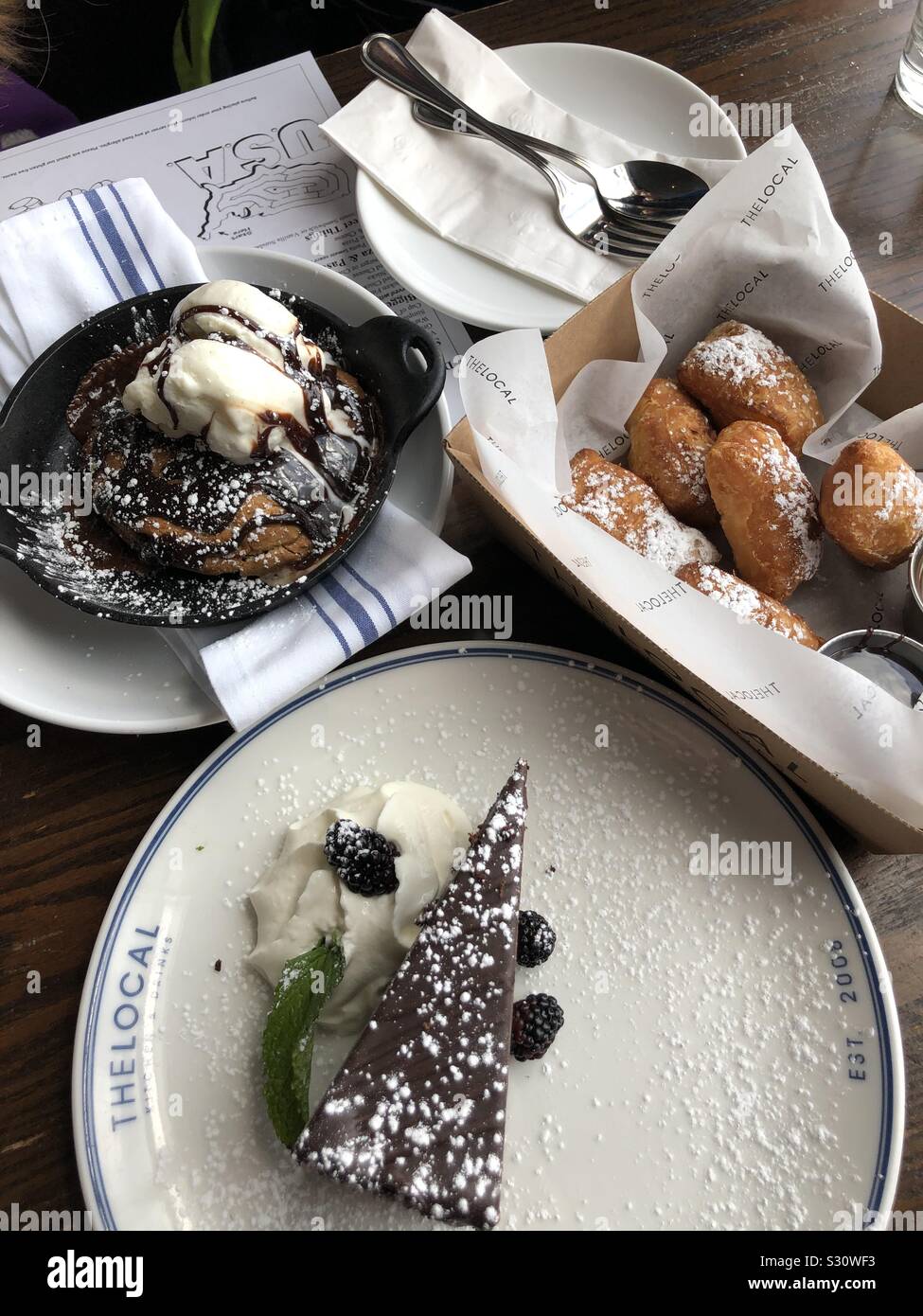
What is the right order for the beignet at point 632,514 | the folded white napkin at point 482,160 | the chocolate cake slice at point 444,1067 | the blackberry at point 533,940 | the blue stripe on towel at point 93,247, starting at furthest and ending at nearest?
the folded white napkin at point 482,160 → the blue stripe on towel at point 93,247 → the beignet at point 632,514 → the blackberry at point 533,940 → the chocolate cake slice at point 444,1067

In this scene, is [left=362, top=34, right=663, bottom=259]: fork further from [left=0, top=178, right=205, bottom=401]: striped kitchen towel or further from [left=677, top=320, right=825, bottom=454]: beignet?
[left=0, top=178, right=205, bottom=401]: striped kitchen towel

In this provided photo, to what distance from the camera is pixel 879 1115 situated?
94cm

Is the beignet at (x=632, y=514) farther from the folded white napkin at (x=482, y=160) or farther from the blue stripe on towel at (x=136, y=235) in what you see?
the blue stripe on towel at (x=136, y=235)

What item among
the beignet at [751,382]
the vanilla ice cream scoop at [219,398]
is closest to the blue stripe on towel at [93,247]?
the vanilla ice cream scoop at [219,398]

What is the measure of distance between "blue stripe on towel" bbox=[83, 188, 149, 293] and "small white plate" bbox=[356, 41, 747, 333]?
1.02 feet

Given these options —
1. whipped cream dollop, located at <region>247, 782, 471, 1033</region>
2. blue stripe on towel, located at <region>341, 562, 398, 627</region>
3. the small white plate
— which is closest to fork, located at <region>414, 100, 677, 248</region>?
the small white plate

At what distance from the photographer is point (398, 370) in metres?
1.08

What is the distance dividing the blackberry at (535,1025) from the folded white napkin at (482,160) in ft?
2.97

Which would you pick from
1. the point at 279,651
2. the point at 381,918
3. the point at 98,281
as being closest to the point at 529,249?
the point at 98,281

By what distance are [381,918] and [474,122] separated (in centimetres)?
109

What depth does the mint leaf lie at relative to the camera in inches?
36.2

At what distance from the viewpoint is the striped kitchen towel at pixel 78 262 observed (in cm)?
117
